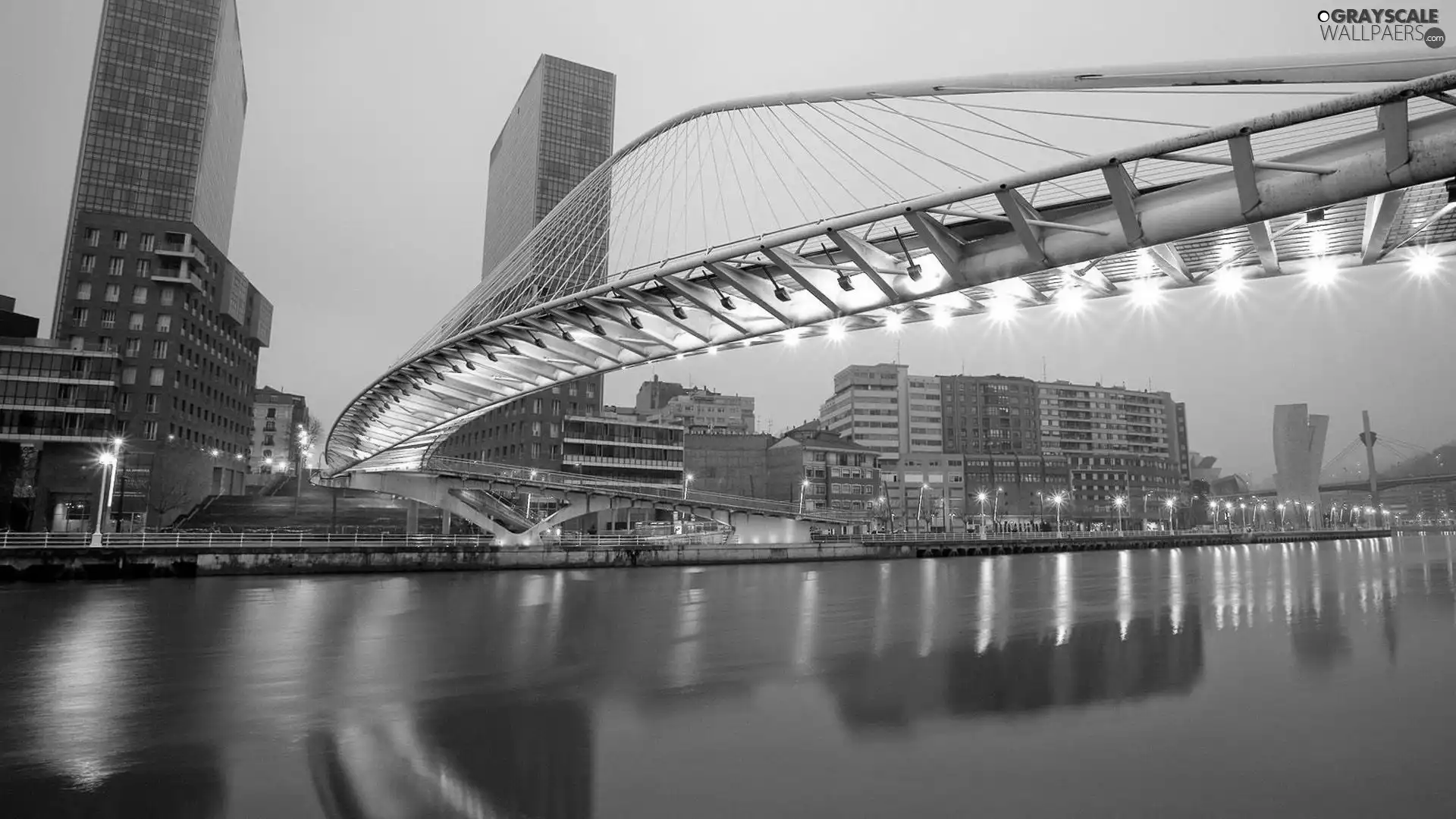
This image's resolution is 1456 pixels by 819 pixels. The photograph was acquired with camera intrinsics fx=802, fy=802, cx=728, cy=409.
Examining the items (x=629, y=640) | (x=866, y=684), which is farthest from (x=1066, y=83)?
(x=629, y=640)

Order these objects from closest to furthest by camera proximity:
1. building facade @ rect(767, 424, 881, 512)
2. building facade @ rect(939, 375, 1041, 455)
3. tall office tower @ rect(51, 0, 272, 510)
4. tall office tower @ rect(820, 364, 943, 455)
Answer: tall office tower @ rect(51, 0, 272, 510) → building facade @ rect(767, 424, 881, 512) → tall office tower @ rect(820, 364, 943, 455) → building facade @ rect(939, 375, 1041, 455)

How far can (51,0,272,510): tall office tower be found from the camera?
236 feet

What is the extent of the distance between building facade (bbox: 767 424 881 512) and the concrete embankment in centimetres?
3217

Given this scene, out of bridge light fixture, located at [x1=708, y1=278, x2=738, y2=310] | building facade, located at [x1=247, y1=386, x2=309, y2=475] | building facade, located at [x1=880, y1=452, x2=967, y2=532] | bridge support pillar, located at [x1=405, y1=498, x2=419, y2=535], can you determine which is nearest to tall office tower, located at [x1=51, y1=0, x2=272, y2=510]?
bridge support pillar, located at [x1=405, y1=498, x2=419, y2=535]

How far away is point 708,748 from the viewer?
1130cm

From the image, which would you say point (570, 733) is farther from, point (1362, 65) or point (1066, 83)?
point (1362, 65)

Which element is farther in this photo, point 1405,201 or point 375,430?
point 375,430

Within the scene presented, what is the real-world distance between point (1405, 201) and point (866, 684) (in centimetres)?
1245

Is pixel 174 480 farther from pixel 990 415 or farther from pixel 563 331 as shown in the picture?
pixel 990 415

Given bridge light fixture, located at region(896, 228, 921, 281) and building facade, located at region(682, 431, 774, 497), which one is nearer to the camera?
bridge light fixture, located at region(896, 228, 921, 281)

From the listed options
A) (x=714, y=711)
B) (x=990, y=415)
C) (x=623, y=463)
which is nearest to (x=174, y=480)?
(x=623, y=463)

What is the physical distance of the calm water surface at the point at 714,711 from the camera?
9523mm

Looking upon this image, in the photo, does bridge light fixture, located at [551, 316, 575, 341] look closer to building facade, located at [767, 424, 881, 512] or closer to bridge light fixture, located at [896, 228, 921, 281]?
bridge light fixture, located at [896, 228, 921, 281]

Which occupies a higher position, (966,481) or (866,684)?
(966,481)
